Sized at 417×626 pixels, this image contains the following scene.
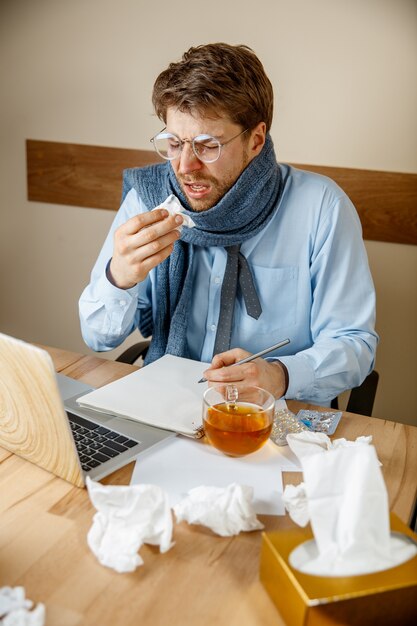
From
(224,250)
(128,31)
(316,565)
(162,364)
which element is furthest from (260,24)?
(316,565)

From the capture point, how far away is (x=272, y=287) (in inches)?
70.1

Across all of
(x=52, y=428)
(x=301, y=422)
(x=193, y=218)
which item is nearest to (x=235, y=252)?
(x=193, y=218)

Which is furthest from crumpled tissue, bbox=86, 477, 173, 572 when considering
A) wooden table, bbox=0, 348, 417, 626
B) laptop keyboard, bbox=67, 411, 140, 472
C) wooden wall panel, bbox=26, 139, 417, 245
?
wooden wall panel, bbox=26, 139, 417, 245

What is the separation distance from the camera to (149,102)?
2.56 meters

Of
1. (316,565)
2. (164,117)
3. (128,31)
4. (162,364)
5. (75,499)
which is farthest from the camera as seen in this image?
(128,31)

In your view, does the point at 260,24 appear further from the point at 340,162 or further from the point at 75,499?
the point at 75,499

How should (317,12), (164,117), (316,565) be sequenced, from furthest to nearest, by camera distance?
(317,12) → (164,117) → (316,565)

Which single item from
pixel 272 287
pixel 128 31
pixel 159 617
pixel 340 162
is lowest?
pixel 159 617

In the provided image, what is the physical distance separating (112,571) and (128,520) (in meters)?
0.07

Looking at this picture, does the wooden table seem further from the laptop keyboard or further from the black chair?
the black chair

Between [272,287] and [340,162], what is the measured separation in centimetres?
77

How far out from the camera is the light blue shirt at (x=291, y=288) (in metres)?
1.68

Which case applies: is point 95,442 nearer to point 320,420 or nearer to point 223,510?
point 223,510

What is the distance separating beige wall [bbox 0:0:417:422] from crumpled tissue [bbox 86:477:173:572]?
1.67 meters
